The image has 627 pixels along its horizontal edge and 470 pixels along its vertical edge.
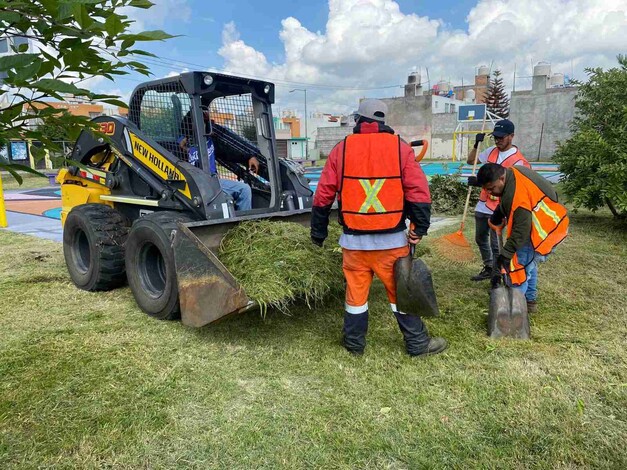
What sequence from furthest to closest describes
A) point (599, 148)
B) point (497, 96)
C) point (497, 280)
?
point (497, 96) → point (599, 148) → point (497, 280)

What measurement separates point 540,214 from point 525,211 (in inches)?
6.7

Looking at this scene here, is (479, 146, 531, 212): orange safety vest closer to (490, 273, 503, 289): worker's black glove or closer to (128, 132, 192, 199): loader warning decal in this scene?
(490, 273, 503, 289): worker's black glove

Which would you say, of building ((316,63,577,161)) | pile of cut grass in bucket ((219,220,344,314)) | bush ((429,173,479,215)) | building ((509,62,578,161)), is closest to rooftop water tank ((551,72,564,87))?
building ((316,63,577,161))

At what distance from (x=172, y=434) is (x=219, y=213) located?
2055 mm

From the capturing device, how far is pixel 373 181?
3320 millimetres

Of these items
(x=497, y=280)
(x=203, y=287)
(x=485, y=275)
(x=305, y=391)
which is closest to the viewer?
(x=305, y=391)

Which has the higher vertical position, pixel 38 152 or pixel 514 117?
pixel 514 117

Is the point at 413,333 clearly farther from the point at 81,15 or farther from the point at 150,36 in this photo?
the point at 81,15

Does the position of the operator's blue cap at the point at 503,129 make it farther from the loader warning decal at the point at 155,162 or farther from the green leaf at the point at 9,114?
the green leaf at the point at 9,114

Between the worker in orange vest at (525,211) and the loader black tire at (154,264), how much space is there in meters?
2.59

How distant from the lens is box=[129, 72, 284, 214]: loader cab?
447cm

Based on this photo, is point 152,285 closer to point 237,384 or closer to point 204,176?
point 204,176

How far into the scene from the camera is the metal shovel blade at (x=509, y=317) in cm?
383

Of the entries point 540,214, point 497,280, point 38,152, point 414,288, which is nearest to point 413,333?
point 414,288
